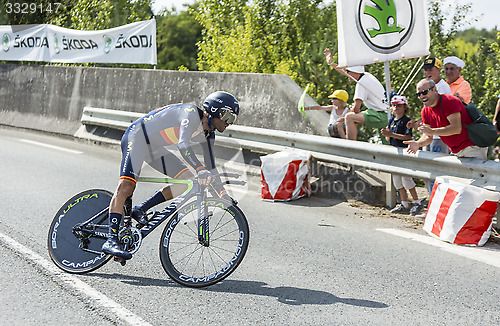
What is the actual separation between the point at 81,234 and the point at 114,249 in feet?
1.64

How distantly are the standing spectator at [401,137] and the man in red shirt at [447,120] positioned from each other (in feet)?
2.26

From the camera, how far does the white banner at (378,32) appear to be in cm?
880

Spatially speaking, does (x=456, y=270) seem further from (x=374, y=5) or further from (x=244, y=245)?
(x=374, y=5)

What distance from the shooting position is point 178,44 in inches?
3858

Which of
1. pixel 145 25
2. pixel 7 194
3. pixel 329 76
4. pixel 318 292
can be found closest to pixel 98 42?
pixel 145 25

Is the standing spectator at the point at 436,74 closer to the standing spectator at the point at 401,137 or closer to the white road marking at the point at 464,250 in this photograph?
the standing spectator at the point at 401,137

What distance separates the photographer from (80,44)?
1597cm

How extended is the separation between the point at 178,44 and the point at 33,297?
95458 mm

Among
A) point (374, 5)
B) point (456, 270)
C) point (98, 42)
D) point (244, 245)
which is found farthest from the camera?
point (98, 42)

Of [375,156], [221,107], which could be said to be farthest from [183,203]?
[375,156]

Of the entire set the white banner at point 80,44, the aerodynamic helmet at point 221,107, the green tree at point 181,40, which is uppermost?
the green tree at point 181,40

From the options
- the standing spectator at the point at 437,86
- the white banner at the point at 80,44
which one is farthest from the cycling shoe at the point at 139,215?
the white banner at the point at 80,44

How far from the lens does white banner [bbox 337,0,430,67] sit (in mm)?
8797

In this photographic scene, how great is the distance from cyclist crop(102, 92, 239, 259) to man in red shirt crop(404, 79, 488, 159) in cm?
280
